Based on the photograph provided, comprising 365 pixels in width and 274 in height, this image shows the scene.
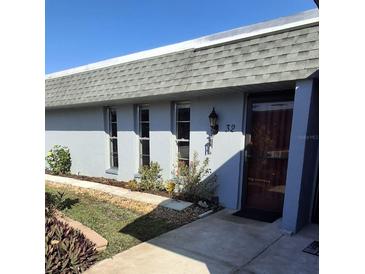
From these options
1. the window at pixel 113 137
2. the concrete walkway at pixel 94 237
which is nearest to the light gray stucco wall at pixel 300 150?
the concrete walkway at pixel 94 237

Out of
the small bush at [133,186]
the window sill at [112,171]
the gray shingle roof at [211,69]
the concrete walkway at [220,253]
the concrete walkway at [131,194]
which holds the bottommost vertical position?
the concrete walkway at [220,253]

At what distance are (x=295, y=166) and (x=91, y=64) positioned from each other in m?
7.37

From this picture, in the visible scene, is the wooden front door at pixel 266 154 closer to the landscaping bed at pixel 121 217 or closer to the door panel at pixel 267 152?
the door panel at pixel 267 152

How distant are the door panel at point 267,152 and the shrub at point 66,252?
3450 millimetres

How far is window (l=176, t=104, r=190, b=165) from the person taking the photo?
22.9ft

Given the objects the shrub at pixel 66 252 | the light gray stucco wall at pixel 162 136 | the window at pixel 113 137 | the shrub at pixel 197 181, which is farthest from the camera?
the window at pixel 113 137

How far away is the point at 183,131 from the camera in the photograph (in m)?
7.10

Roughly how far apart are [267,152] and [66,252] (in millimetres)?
3985

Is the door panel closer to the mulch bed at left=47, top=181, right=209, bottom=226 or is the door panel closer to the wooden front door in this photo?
the wooden front door

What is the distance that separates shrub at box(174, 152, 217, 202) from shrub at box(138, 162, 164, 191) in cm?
87

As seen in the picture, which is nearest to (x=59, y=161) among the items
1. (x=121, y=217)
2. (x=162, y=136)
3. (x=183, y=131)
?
(x=162, y=136)

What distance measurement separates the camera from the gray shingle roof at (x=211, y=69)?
4.60 meters
